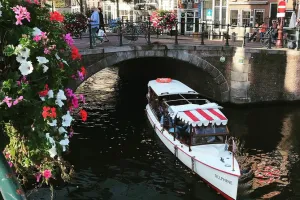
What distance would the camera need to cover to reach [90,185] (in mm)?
10898

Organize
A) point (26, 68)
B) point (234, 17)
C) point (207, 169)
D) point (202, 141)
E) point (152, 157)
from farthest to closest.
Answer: point (234, 17) < point (152, 157) < point (202, 141) < point (207, 169) < point (26, 68)

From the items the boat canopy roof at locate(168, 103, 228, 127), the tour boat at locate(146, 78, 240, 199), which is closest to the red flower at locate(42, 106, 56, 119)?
the tour boat at locate(146, 78, 240, 199)

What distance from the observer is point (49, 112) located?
8.98 feet

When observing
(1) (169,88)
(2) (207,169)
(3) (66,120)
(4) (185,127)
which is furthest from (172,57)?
(3) (66,120)

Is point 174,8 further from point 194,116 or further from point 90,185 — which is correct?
point 90,185

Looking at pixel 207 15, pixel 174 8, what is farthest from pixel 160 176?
A: pixel 174 8

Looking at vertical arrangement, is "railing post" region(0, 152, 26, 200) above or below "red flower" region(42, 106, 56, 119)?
below

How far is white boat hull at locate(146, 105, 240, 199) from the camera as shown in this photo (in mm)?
9789

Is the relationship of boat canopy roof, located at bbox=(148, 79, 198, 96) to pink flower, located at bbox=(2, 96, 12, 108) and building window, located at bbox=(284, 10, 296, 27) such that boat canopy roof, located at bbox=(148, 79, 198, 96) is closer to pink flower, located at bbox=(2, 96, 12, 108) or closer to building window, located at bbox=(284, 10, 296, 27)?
building window, located at bbox=(284, 10, 296, 27)

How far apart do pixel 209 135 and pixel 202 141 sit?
0.30 metres

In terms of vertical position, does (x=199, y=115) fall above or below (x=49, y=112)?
below

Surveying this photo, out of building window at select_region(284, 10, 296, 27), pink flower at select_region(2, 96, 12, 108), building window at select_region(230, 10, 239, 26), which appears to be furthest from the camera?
building window at select_region(230, 10, 239, 26)

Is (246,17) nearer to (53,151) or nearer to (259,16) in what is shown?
(259,16)

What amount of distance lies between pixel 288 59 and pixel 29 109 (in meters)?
16.8
